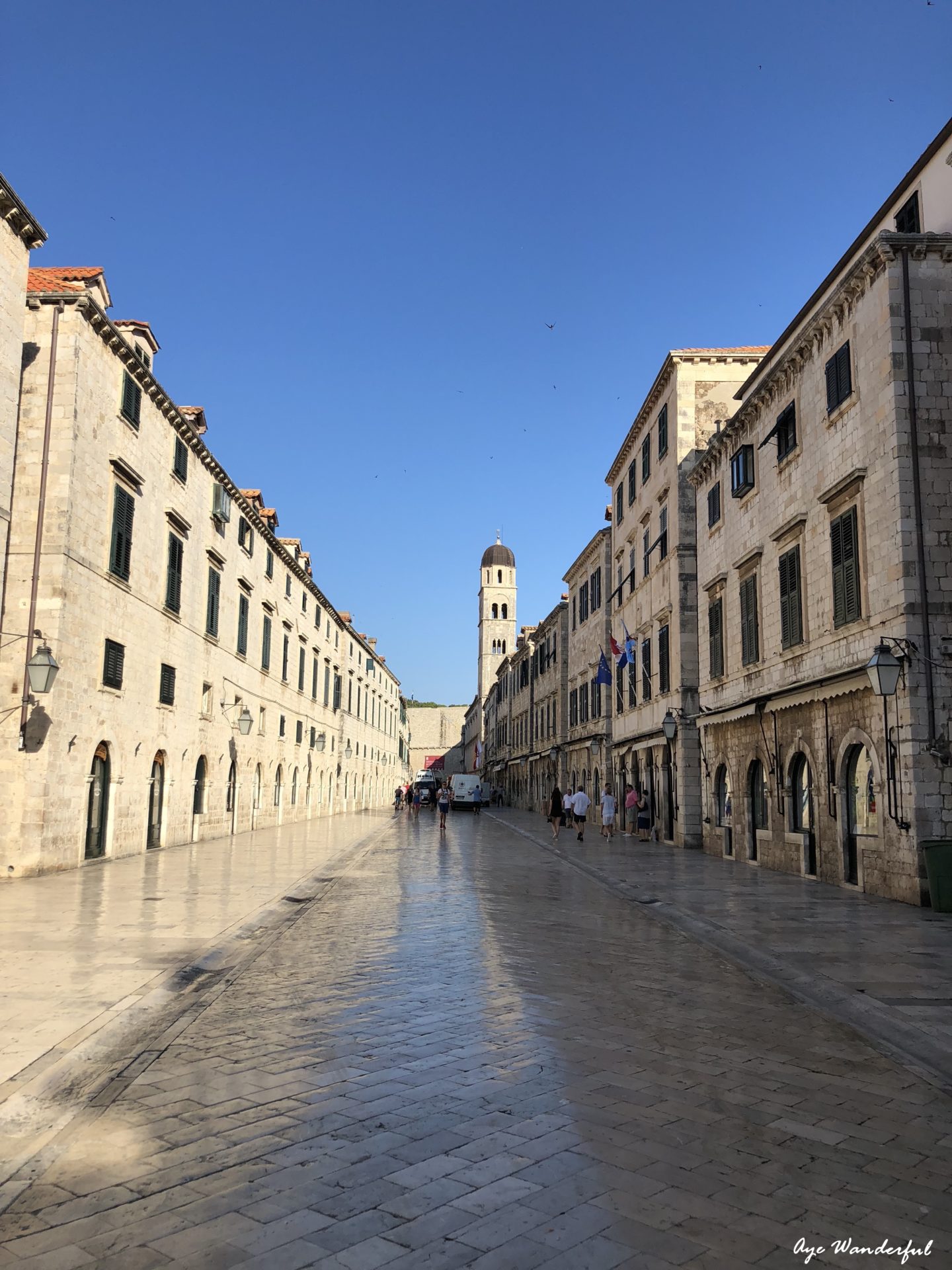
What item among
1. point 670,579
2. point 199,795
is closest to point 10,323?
point 199,795

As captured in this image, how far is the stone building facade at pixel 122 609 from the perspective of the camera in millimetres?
17016

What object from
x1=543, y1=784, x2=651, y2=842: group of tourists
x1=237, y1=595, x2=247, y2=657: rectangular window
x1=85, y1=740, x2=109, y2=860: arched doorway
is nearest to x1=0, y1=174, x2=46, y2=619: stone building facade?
x1=85, y1=740, x2=109, y2=860: arched doorway

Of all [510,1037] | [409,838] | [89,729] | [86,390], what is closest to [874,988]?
[510,1037]

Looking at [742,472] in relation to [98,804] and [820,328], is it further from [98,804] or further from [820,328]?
[98,804]

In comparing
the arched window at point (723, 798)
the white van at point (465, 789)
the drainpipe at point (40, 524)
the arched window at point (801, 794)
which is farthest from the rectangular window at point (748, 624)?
the white van at point (465, 789)

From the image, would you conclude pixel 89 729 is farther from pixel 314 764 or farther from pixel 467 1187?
pixel 314 764

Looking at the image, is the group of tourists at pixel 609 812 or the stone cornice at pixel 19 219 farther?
the group of tourists at pixel 609 812

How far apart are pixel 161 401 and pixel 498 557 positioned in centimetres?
10162

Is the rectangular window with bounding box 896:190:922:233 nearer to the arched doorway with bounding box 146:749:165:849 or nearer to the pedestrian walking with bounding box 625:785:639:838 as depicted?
the pedestrian walking with bounding box 625:785:639:838

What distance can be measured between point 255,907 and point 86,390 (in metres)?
10.8

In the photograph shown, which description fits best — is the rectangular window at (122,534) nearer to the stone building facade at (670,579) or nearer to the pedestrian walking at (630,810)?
the stone building facade at (670,579)

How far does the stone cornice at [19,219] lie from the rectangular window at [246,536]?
15.1 meters

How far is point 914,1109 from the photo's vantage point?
207 inches

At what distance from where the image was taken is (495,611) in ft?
395
